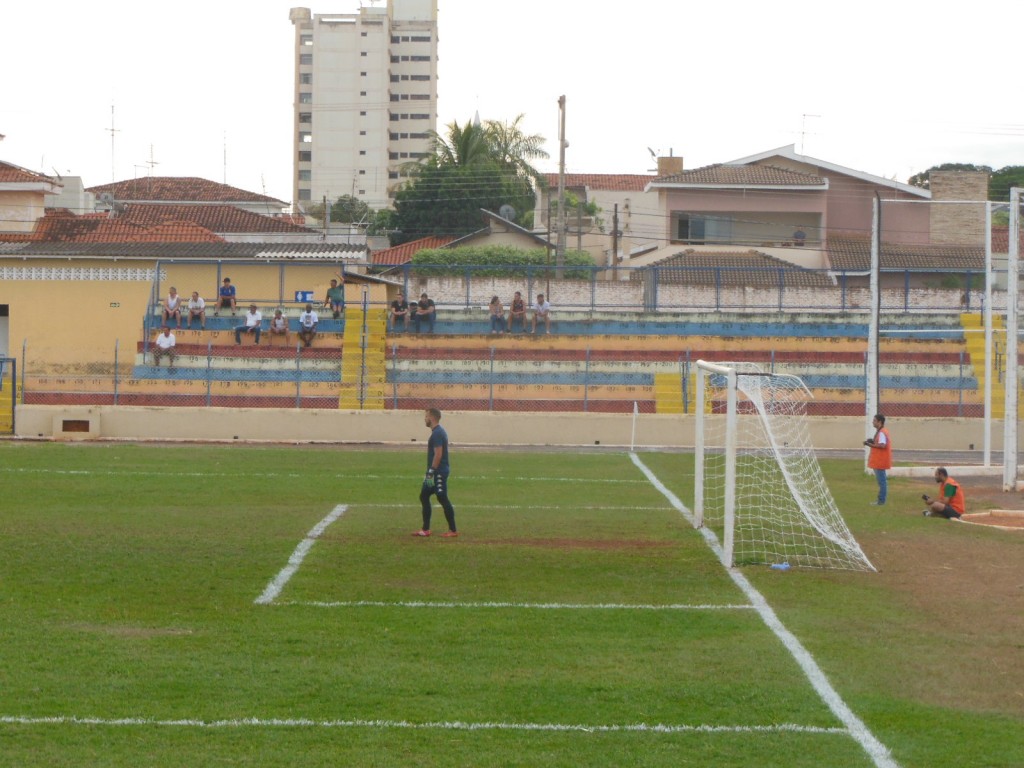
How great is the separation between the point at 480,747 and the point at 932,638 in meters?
4.69

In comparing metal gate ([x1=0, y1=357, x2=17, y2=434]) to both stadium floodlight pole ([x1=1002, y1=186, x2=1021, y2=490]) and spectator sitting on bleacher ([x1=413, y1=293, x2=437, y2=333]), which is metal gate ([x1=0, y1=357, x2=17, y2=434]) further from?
stadium floodlight pole ([x1=1002, y1=186, x2=1021, y2=490])

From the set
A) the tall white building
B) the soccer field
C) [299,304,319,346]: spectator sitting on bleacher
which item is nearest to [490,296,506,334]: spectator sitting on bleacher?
[299,304,319,346]: spectator sitting on bleacher

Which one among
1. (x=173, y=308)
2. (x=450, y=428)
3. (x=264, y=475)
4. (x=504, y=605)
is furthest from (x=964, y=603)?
(x=173, y=308)

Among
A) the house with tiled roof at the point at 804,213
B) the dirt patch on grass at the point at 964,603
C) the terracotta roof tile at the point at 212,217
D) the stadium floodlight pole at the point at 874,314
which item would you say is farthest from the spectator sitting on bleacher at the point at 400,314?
the terracotta roof tile at the point at 212,217

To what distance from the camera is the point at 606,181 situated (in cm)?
7444

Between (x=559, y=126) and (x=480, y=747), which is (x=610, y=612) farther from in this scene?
(x=559, y=126)

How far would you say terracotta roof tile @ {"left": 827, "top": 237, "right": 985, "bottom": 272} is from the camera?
50.7m

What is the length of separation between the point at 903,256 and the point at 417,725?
47.0m

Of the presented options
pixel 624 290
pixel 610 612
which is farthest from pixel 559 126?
pixel 610 612

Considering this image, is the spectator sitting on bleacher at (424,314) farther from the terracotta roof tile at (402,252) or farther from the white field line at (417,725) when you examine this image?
the white field line at (417,725)

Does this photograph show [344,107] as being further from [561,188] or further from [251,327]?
[251,327]

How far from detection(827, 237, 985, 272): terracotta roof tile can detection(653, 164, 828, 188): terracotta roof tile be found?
3024mm

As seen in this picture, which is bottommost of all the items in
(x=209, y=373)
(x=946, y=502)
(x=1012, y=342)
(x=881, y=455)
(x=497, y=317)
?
(x=946, y=502)

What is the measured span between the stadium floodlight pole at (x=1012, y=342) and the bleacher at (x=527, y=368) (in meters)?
11.5
